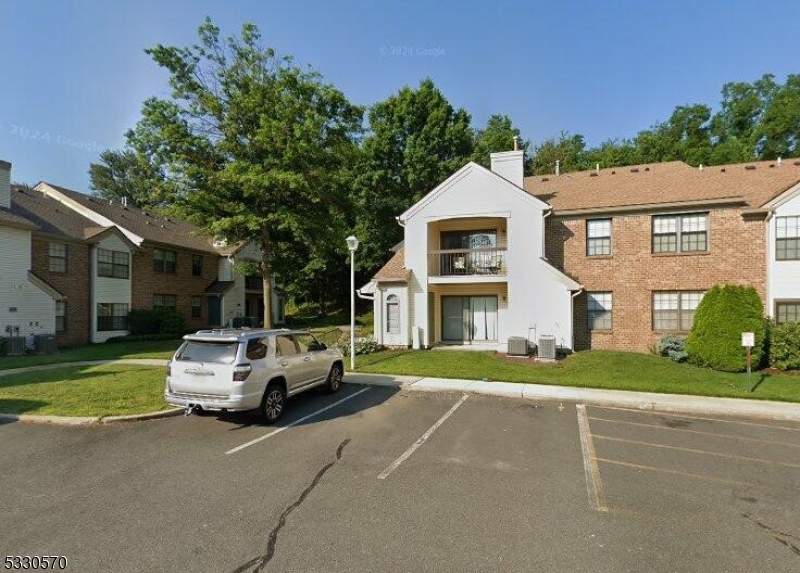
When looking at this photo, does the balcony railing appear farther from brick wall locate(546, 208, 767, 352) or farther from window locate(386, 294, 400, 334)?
brick wall locate(546, 208, 767, 352)

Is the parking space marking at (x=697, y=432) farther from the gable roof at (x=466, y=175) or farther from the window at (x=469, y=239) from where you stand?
the window at (x=469, y=239)

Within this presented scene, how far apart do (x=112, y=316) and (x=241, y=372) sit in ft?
69.5

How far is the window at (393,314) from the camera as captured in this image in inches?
712

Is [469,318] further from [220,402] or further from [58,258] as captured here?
[58,258]

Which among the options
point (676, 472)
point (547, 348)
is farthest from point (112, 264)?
point (676, 472)

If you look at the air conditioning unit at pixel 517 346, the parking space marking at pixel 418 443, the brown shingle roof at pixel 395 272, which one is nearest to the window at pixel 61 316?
the brown shingle roof at pixel 395 272

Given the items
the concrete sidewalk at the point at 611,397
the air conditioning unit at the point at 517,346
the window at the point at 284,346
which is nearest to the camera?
the window at the point at 284,346

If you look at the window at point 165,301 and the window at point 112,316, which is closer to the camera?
the window at point 112,316

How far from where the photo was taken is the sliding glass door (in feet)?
62.4

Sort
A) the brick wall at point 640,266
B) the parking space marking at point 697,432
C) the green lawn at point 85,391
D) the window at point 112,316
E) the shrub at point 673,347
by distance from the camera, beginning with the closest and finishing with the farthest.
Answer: the parking space marking at point 697,432 < the green lawn at point 85,391 < the shrub at point 673,347 < the brick wall at point 640,266 < the window at point 112,316

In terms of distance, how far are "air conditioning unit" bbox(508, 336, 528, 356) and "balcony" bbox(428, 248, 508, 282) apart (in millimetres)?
2621

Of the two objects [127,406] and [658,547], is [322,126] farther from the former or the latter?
[658,547]

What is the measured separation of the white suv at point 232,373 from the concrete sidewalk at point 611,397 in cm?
412

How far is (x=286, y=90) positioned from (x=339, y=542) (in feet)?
70.0
